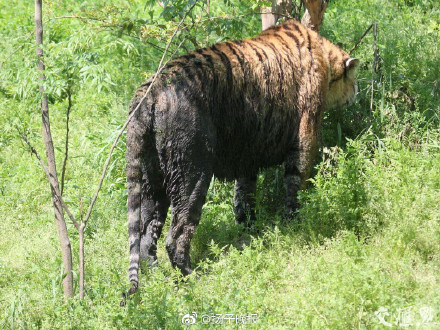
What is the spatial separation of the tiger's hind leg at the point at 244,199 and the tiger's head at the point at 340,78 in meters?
1.20

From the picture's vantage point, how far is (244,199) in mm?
6371

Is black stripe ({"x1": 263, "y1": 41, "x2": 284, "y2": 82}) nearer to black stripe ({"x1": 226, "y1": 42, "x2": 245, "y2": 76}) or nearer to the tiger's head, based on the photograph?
black stripe ({"x1": 226, "y1": 42, "x2": 245, "y2": 76})

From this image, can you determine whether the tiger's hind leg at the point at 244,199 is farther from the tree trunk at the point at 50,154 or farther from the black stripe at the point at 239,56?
the tree trunk at the point at 50,154

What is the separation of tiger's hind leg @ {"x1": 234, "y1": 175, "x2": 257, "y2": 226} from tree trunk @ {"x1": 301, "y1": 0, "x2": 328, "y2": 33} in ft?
6.10

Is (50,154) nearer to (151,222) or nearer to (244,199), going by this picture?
(151,222)

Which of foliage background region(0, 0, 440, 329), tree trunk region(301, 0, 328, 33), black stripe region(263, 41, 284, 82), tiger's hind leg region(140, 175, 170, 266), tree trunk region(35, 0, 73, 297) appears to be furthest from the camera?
Answer: tree trunk region(301, 0, 328, 33)

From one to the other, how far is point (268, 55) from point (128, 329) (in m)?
2.88

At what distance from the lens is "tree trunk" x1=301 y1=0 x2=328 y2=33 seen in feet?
21.8

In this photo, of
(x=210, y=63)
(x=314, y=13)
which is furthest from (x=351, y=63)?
(x=210, y=63)

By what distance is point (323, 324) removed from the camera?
12.9 ft

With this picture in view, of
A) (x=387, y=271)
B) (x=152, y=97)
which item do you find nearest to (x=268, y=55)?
(x=152, y=97)

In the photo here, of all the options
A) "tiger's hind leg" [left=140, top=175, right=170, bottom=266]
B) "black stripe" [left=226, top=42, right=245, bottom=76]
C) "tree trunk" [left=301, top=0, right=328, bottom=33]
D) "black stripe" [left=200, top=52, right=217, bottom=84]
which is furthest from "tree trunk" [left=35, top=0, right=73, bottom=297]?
"tree trunk" [left=301, top=0, right=328, bottom=33]

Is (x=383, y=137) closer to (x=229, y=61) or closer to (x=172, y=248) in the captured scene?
(x=229, y=61)

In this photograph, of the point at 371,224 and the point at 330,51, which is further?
the point at 330,51
